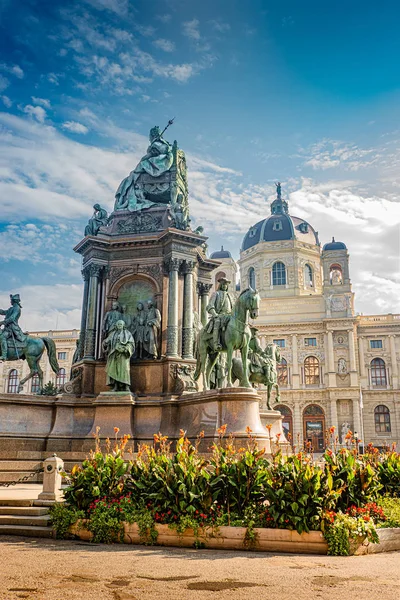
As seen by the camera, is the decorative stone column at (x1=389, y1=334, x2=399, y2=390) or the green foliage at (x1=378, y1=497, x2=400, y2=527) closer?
the green foliage at (x1=378, y1=497, x2=400, y2=527)

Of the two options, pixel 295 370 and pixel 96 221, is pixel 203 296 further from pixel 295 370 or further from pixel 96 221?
pixel 295 370

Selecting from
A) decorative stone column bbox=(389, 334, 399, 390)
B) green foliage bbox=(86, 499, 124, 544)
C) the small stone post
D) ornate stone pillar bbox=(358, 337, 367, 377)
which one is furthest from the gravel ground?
ornate stone pillar bbox=(358, 337, 367, 377)

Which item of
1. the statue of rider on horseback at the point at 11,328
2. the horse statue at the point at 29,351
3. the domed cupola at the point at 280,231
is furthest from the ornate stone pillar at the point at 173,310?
the domed cupola at the point at 280,231

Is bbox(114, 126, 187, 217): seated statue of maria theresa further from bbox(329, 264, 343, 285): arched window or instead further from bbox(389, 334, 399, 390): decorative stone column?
bbox(329, 264, 343, 285): arched window

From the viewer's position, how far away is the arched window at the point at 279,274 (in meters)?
84.3

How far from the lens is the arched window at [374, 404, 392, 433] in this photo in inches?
2869

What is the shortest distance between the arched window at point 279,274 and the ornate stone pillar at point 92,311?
67.2 meters

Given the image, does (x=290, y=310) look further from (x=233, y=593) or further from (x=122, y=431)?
(x=233, y=593)

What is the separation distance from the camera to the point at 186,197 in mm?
21375

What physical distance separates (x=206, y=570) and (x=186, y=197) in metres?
16.3

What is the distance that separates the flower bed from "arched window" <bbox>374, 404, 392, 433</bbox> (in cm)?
6801

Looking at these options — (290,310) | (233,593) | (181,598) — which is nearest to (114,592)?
(181,598)

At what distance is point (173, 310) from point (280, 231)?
74.1 metres

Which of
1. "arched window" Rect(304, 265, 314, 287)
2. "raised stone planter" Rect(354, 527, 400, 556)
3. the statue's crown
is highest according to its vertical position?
"arched window" Rect(304, 265, 314, 287)
